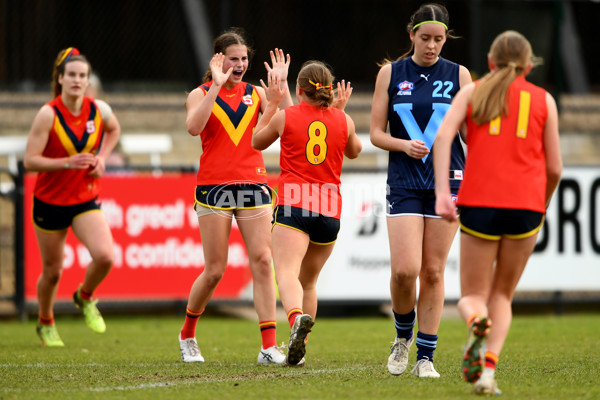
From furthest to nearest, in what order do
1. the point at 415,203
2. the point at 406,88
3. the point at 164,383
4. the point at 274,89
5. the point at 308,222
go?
the point at 274,89 → the point at 308,222 → the point at 406,88 → the point at 415,203 → the point at 164,383

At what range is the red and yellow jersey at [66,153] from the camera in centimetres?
782

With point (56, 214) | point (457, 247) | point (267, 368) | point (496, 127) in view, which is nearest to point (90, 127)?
point (56, 214)

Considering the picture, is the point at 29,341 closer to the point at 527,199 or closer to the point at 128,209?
the point at 128,209

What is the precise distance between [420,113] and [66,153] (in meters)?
3.35

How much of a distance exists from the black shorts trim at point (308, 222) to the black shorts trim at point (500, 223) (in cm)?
153

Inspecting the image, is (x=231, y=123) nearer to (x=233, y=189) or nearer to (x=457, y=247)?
(x=233, y=189)

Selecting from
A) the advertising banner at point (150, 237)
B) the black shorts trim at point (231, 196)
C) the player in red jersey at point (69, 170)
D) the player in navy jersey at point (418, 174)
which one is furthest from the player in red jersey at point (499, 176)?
the advertising banner at point (150, 237)

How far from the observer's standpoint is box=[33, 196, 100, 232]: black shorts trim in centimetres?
783

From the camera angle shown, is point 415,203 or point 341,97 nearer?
point 415,203

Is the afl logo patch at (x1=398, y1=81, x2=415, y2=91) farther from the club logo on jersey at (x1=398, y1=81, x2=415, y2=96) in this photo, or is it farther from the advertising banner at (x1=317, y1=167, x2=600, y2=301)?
the advertising banner at (x1=317, y1=167, x2=600, y2=301)

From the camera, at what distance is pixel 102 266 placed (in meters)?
7.88

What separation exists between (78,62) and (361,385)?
3910 mm

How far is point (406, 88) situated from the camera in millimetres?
6051

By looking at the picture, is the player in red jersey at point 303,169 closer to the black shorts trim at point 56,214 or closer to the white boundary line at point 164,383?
the white boundary line at point 164,383
